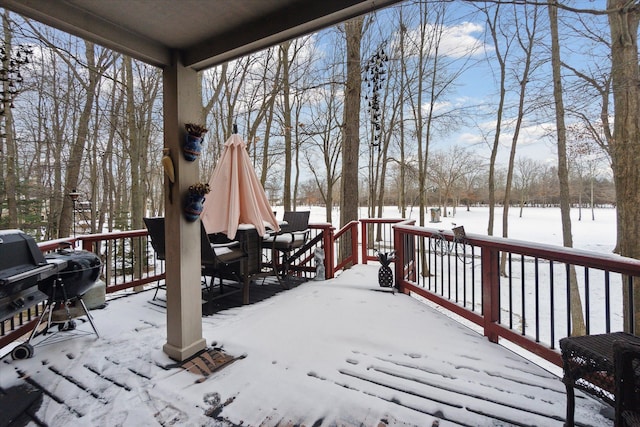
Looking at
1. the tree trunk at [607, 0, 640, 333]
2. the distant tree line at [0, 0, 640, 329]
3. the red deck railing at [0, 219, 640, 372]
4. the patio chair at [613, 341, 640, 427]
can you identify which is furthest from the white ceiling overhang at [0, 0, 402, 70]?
the tree trunk at [607, 0, 640, 333]

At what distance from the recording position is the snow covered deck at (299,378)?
1804mm

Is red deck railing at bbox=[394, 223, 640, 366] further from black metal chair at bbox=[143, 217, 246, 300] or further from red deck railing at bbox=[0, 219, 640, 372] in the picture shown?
black metal chair at bbox=[143, 217, 246, 300]

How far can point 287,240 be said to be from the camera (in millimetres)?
4746

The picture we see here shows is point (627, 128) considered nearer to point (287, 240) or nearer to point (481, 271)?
point (481, 271)

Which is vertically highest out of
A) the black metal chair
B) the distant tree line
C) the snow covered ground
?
the distant tree line

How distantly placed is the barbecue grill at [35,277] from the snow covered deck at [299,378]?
1.24 feet

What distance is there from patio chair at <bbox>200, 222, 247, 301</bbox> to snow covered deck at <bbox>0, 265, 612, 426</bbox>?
0.70 metres

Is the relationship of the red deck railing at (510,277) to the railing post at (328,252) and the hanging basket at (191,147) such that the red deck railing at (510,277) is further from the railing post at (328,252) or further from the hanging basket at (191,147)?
the hanging basket at (191,147)

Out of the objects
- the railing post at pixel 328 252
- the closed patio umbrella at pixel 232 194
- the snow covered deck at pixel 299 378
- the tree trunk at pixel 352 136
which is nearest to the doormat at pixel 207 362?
the snow covered deck at pixel 299 378

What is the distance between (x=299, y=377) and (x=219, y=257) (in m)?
1.93

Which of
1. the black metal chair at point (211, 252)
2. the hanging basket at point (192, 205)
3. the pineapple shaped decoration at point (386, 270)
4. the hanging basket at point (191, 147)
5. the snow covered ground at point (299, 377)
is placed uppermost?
the hanging basket at point (191, 147)

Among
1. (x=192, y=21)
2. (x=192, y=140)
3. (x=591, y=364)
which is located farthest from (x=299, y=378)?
(x=192, y=21)

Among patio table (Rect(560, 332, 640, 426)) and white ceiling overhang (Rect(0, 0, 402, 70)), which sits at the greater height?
white ceiling overhang (Rect(0, 0, 402, 70))

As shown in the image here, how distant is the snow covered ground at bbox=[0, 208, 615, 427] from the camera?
180 centimetres
